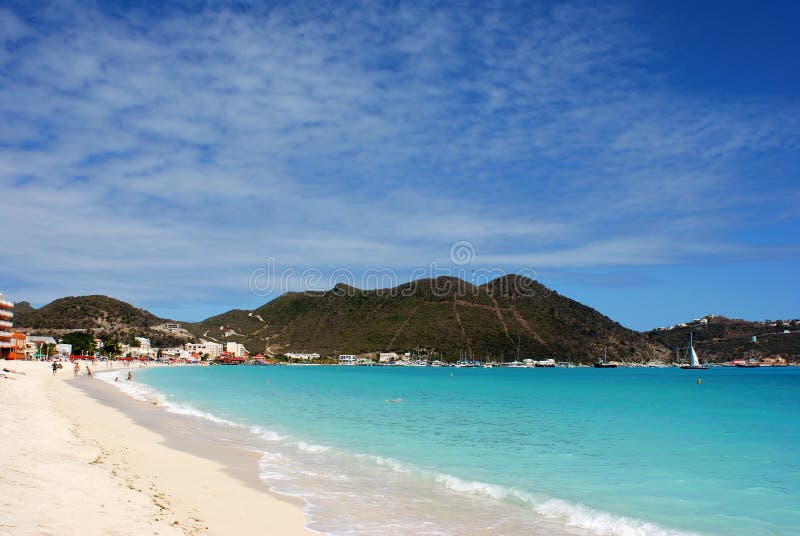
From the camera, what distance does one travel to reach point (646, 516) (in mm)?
12016

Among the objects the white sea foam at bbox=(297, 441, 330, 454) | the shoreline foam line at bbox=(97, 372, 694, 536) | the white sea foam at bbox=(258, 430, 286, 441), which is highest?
the shoreline foam line at bbox=(97, 372, 694, 536)

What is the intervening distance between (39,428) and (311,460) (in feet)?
26.8

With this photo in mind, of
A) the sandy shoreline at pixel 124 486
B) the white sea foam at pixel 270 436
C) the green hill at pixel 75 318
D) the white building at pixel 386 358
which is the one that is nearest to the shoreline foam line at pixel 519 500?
the sandy shoreline at pixel 124 486

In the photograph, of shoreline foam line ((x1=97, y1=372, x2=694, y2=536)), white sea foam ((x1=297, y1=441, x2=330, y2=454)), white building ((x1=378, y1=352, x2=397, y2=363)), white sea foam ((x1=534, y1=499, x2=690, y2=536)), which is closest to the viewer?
white sea foam ((x1=534, y1=499, x2=690, y2=536))

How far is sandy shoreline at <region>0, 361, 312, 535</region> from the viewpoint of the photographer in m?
8.36

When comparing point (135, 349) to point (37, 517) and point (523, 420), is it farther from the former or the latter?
point (37, 517)

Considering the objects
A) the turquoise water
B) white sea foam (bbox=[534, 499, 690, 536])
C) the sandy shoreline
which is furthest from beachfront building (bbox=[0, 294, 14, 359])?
white sea foam (bbox=[534, 499, 690, 536])

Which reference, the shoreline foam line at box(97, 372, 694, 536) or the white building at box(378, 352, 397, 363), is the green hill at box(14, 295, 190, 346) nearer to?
the white building at box(378, 352, 397, 363)

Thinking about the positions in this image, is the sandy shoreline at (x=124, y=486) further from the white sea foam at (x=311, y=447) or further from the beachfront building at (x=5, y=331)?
the beachfront building at (x=5, y=331)

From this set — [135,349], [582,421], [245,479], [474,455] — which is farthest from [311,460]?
[135,349]

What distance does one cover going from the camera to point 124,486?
36.1 ft

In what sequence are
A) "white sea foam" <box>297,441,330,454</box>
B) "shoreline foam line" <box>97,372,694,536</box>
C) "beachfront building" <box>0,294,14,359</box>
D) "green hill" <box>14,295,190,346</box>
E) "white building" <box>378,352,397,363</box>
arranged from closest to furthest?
"shoreline foam line" <box>97,372,694,536</box>, "white sea foam" <box>297,441,330,454</box>, "beachfront building" <box>0,294,14,359</box>, "green hill" <box>14,295,190,346</box>, "white building" <box>378,352,397,363</box>

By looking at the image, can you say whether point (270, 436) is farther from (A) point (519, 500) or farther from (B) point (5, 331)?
(B) point (5, 331)

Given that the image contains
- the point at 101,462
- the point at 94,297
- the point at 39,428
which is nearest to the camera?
the point at 101,462
